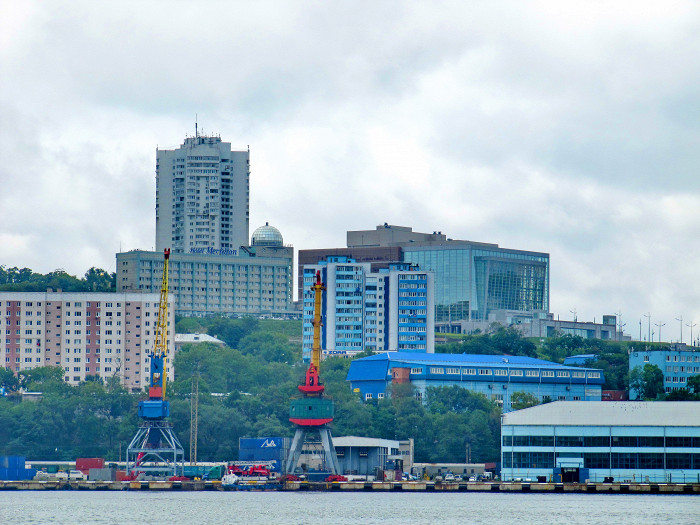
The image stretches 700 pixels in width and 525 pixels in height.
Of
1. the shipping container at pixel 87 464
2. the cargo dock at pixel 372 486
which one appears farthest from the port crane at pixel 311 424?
the shipping container at pixel 87 464

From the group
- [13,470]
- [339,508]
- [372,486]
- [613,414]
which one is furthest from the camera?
[13,470]

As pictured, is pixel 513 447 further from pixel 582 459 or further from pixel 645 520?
pixel 645 520

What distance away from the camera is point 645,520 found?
13100cm

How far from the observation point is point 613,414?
172m

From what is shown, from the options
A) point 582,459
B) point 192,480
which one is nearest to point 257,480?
point 192,480

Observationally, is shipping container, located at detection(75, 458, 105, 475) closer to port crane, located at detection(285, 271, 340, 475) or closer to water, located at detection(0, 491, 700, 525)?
port crane, located at detection(285, 271, 340, 475)

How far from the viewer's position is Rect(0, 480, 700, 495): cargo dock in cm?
16312

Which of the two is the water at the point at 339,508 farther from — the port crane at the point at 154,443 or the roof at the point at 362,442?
the roof at the point at 362,442

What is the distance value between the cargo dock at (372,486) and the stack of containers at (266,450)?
19.5 metres

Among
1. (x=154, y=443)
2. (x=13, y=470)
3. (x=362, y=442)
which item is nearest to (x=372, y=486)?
(x=362, y=442)

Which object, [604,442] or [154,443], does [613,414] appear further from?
[154,443]

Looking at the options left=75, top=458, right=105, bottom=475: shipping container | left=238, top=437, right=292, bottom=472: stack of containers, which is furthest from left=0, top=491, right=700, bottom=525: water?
left=238, top=437, right=292, bottom=472: stack of containers

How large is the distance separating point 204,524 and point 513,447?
53363 millimetres

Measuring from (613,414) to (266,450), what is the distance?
142 feet
